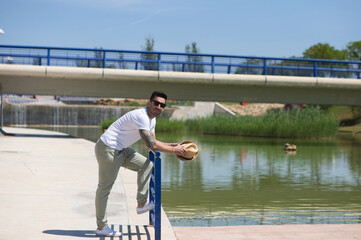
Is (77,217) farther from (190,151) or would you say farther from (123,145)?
(190,151)

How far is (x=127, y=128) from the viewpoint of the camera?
551 cm

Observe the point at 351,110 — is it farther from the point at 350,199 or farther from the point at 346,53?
the point at 350,199

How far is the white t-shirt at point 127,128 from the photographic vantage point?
17.6ft

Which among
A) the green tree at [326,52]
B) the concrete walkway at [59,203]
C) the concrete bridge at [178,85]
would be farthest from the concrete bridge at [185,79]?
the green tree at [326,52]

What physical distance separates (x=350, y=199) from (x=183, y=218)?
12.8 ft

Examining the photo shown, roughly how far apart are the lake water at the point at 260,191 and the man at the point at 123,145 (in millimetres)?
1776

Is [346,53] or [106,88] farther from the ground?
[346,53]

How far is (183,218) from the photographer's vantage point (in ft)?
24.9

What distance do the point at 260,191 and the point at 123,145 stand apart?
221 inches

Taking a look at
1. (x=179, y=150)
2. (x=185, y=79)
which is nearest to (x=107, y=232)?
(x=179, y=150)

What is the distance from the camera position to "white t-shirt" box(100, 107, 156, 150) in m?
5.37

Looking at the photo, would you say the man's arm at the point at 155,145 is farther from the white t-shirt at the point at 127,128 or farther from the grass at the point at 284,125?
the grass at the point at 284,125

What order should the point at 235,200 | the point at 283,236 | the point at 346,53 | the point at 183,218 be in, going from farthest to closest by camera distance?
the point at 346,53 → the point at 235,200 → the point at 183,218 → the point at 283,236

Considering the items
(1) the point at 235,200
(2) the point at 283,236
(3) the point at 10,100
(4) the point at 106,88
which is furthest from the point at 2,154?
(3) the point at 10,100
